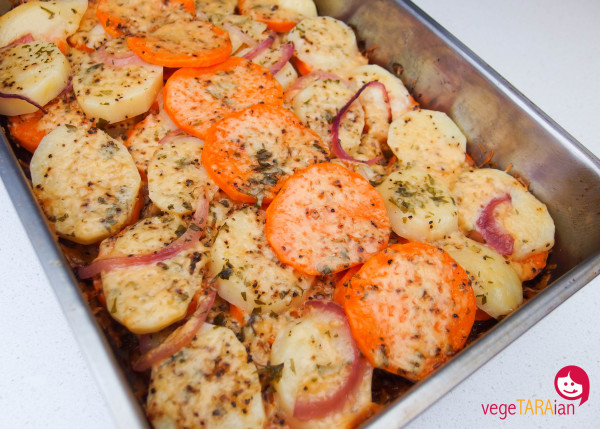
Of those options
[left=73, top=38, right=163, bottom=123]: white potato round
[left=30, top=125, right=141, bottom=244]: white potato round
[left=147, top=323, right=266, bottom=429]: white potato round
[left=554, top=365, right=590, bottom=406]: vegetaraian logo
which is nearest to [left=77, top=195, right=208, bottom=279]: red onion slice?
[left=30, top=125, right=141, bottom=244]: white potato round

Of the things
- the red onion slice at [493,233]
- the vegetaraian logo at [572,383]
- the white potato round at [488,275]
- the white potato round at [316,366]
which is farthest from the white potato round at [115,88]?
the vegetaraian logo at [572,383]

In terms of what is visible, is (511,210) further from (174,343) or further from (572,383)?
(174,343)

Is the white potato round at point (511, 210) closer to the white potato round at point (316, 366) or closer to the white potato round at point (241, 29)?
the white potato round at point (316, 366)

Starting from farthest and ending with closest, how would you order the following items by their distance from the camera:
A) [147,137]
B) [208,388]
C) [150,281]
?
[147,137] < [150,281] < [208,388]

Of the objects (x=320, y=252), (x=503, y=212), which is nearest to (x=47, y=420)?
(x=320, y=252)

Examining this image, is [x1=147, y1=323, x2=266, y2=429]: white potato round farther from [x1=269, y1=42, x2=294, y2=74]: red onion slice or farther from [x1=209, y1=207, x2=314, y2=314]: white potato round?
[x1=269, y1=42, x2=294, y2=74]: red onion slice

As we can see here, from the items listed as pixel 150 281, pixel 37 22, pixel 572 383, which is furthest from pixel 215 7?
pixel 572 383

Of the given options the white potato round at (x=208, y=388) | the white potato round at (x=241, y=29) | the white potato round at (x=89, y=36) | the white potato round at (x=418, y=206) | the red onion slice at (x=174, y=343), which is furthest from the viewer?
the white potato round at (x=241, y=29)
